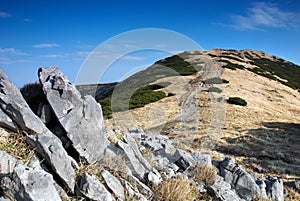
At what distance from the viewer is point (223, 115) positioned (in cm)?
2523

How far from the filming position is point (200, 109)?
26000mm

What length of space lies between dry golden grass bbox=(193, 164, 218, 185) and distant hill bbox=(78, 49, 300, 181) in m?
5.47

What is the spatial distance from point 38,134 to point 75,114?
925 mm

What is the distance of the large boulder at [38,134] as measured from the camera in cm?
523

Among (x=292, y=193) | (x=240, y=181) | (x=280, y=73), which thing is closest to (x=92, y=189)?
(x=240, y=181)

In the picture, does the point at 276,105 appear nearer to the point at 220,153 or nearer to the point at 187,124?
the point at 187,124

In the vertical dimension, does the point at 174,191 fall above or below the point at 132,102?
above

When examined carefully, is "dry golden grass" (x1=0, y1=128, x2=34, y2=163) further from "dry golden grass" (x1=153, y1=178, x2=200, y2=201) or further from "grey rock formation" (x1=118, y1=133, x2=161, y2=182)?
"dry golden grass" (x1=153, y1=178, x2=200, y2=201)

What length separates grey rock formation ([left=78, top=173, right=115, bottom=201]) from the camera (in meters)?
5.15

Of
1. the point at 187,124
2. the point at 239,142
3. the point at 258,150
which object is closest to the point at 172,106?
the point at 187,124

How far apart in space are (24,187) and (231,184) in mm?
6332

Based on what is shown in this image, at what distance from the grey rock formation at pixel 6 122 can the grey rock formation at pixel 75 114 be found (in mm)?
830

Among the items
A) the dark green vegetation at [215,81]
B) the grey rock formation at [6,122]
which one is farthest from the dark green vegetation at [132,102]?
the grey rock formation at [6,122]

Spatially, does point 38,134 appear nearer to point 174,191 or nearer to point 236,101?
point 174,191
